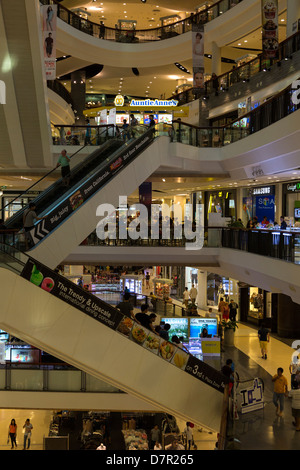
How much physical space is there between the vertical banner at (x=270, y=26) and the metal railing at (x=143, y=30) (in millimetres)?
7414

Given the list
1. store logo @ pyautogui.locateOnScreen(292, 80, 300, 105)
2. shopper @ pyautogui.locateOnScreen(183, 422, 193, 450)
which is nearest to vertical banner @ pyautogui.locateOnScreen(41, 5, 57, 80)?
store logo @ pyautogui.locateOnScreen(292, 80, 300, 105)

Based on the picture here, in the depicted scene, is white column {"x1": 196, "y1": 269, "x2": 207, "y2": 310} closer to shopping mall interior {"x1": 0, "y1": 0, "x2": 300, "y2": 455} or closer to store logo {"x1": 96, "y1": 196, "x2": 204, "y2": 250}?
shopping mall interior {"x1": 0, "y1": 0, "x2": 300, "y2": 455}

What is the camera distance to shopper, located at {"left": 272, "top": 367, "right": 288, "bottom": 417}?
12.8 metres

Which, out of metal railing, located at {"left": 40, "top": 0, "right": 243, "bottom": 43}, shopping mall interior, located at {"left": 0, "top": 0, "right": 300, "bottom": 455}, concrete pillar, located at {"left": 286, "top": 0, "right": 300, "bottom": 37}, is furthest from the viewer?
metal railing, located at {"left": 40, "top": 0, "right": 243, "bottom": 43}

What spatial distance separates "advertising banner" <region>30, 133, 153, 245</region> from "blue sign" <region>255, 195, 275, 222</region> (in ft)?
27.2

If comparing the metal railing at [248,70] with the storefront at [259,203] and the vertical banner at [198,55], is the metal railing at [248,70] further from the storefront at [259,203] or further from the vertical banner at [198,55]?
the storefront at [259,203]

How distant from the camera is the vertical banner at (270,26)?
21.1 m

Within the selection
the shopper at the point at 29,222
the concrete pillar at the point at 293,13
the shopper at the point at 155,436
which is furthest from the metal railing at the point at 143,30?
the shopper at the point at 155,436

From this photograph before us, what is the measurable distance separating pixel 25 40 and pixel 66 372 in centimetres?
946

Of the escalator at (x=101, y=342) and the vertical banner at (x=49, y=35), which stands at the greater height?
the vertical banner at (x=49, y=35)

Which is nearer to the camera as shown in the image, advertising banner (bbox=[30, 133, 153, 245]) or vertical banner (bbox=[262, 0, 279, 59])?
advertising banner (bbox=[30, 133, 153, 245])

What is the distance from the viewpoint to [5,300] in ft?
32.2
